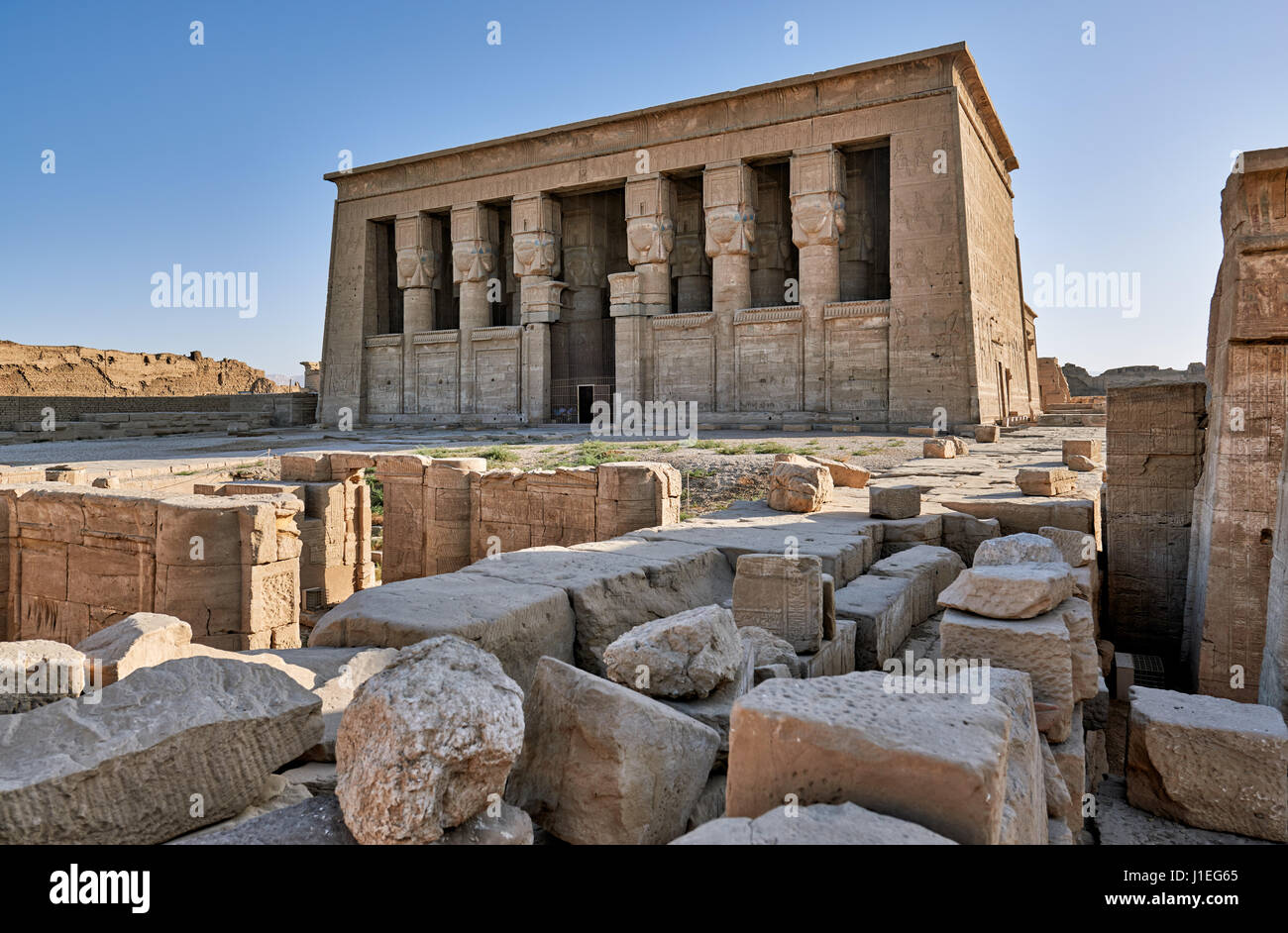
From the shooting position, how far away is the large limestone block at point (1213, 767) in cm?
301

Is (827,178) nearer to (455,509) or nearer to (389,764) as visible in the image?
(455,509)

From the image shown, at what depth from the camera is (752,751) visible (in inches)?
78.2

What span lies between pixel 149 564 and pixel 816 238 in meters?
18.3

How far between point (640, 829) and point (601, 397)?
77.3 ft

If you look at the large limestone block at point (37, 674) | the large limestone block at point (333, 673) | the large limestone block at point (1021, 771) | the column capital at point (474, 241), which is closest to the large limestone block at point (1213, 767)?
the large limestone block at point (1021, 771)

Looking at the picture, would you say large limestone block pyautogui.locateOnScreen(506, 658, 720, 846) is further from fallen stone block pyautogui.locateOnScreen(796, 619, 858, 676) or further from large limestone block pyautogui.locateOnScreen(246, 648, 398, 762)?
fallen stone block pyautogui.locateOnScreen(796, 619, 858, 676)

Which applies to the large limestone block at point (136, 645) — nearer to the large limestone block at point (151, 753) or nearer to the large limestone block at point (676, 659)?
the large limestone block at point (151, 753)

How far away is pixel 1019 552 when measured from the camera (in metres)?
4.25

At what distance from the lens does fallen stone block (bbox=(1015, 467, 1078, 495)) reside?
823cm

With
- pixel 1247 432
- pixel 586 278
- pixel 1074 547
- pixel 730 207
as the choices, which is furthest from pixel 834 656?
pixel 586 278

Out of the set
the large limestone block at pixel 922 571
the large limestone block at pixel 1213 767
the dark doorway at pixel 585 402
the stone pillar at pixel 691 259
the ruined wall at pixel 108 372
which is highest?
the stone pillar at pixel 691 259

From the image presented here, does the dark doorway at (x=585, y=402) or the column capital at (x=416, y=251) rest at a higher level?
the column capital at (x=416, y=251)

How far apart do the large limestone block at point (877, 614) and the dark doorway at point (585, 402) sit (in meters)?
20.4

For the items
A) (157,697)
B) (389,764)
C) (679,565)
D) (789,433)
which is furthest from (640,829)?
(789,433)
